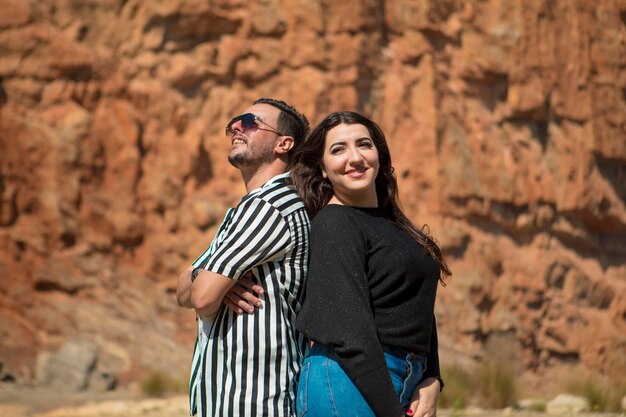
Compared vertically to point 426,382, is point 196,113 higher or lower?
higher

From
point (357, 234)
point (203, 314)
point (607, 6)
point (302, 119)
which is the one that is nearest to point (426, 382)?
point (357, 234)

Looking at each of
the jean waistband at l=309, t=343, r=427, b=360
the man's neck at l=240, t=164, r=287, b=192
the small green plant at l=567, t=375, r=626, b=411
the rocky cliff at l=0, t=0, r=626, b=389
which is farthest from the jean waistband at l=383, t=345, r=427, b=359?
the rocky cliff at l=0, t=0, r=626, b=389

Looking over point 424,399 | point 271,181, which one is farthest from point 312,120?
point 424,399

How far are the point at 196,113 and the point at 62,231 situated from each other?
233 cm

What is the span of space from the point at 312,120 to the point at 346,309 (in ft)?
29.9

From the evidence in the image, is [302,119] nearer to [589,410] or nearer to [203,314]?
[203,314]

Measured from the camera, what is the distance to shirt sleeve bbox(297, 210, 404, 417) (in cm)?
263

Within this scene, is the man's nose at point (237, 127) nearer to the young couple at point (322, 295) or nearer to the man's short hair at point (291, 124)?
the man's short hair at point (291, 124)

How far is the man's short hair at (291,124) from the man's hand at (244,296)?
0.63 meters

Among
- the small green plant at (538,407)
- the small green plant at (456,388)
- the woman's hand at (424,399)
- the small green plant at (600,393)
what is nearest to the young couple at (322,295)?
the woman's hand at (424,399)

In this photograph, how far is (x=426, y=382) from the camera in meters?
2.92

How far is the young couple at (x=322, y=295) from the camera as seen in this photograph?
2.69 meters

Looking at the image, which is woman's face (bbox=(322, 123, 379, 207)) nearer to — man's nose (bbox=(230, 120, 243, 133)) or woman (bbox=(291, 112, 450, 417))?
woman (bbox=(291, 112, 450, 417))

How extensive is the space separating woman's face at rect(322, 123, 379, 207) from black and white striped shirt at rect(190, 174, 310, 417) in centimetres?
18
